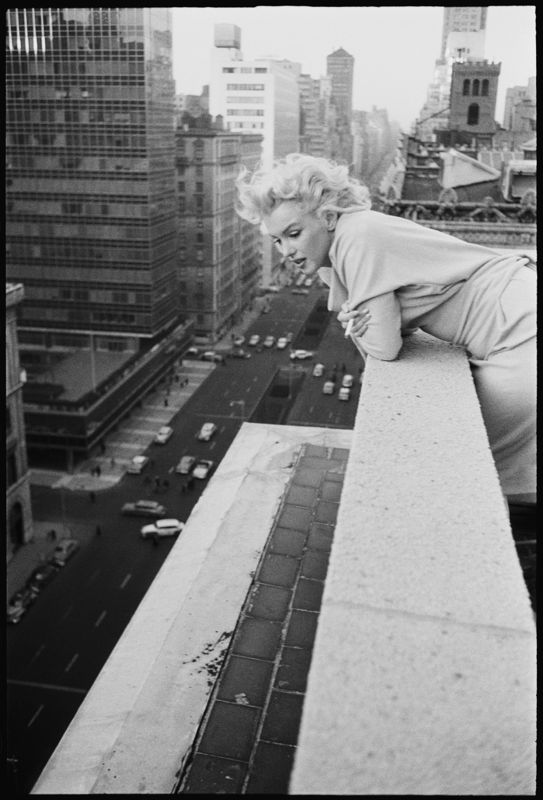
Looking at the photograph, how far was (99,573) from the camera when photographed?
2134 cm

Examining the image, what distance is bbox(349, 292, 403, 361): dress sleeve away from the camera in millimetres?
3057

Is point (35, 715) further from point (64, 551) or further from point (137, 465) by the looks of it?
point (137, 465)

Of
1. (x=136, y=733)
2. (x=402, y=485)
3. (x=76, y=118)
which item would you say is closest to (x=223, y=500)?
(x=136, y=733)

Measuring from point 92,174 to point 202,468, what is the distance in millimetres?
16033

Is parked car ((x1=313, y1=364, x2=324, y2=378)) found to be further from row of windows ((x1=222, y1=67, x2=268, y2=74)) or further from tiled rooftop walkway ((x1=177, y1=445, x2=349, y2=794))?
row of windows ((x1=222, y1=67, x2=268, y2=74))

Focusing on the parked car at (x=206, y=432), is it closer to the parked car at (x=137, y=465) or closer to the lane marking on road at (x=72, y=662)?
the parked car at (x=137, y=465)

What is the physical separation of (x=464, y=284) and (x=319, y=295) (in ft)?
184

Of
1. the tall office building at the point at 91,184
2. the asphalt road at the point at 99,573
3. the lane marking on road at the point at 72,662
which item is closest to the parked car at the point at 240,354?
the asphalt road at the point at 99,573

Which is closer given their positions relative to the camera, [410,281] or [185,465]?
[410,281]

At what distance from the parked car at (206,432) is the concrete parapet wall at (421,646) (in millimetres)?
29720

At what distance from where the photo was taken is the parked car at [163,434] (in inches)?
1248

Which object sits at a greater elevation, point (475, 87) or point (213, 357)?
point (475, 87)

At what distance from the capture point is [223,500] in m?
5.37

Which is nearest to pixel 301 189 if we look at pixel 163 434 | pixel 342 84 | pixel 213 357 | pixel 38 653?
pixel 38 653
